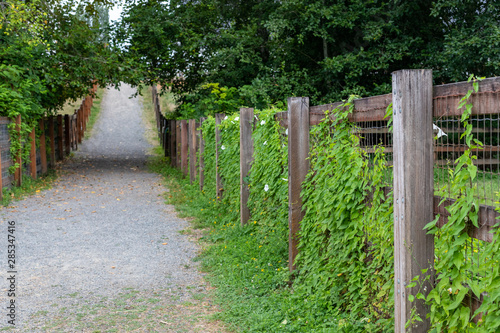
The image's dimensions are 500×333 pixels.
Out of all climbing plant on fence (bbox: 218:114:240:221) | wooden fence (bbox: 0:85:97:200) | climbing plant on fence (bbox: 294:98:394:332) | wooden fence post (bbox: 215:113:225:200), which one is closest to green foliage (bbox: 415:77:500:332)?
climbing plant on fence (bbox: 294:98:394:332)

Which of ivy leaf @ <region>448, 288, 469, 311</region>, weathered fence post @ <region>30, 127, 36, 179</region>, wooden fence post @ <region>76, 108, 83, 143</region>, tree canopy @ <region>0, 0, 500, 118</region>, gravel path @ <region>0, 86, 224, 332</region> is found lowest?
gravel path @ <region>0, 86, 224, 332</region>

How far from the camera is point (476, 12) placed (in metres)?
14.6

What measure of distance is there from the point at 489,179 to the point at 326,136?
215 centimetres

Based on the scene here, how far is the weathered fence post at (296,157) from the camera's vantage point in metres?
4.89

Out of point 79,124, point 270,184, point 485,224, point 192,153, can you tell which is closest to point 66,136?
point 79,124

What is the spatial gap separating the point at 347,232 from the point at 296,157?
1.34 metres

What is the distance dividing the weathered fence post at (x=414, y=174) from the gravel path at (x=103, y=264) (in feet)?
6.68

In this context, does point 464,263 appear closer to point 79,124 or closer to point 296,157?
point 296,157

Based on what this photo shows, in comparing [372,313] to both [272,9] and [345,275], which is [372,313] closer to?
[345,275]

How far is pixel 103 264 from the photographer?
623 centimetres

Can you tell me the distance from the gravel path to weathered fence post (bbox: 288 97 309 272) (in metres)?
1.13

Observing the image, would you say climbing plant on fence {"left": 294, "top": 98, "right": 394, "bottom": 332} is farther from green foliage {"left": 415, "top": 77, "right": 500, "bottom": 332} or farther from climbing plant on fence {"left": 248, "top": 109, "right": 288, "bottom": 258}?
climbing plant on fence {"left": 248, "top": 109, "right": 288, "bottom": 258}

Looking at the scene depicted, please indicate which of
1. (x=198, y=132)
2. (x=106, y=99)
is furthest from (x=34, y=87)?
(x=106, y=99)

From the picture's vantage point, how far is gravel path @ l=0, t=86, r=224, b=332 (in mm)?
4434
